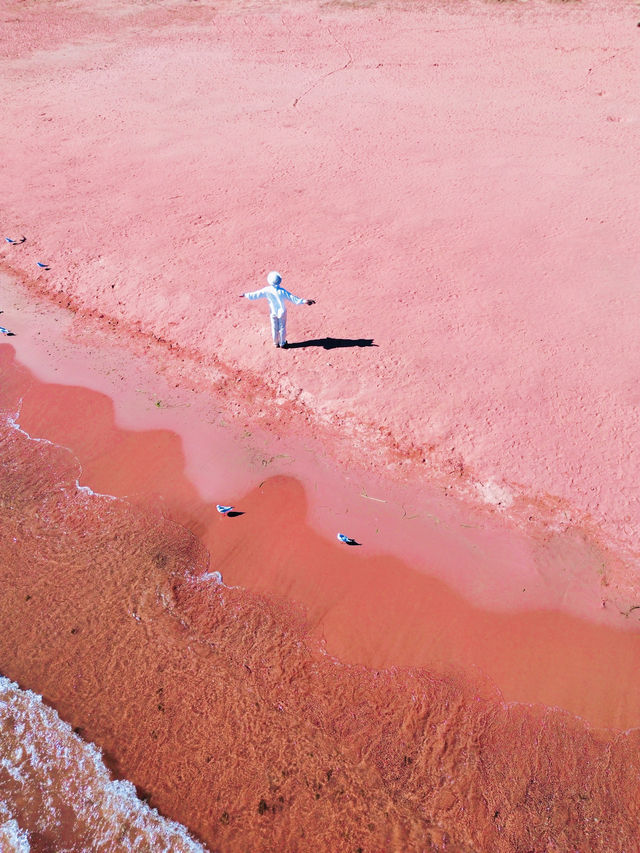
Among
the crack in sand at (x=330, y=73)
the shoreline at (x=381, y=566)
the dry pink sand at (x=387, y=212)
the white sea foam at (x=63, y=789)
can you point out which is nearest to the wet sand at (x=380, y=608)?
the shoreline at (x=381, y=566)

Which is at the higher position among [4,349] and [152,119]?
[152,119]

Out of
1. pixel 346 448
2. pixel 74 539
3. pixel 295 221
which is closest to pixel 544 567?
A: pixel 346 448

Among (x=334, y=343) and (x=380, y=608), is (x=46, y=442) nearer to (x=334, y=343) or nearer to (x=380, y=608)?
(x=334, y=343)

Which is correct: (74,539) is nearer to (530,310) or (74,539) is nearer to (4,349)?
(4,349)

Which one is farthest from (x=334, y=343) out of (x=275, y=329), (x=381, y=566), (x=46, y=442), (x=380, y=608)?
(x=46, y=442)

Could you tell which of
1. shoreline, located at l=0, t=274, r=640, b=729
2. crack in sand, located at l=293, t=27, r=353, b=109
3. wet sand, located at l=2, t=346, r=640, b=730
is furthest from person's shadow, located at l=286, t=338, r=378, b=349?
crack in sand, located at l=293, t=27, r=353, b=109
